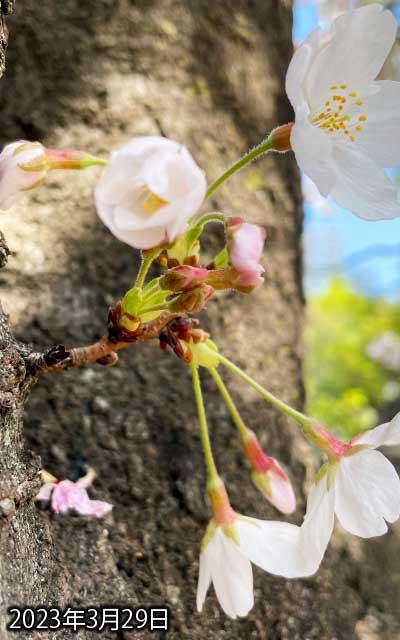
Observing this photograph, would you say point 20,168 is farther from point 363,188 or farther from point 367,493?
point 367,493

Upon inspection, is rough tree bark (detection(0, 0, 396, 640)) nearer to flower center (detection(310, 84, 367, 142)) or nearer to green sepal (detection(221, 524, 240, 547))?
green sepal (detection(221, 524, 240, 547))

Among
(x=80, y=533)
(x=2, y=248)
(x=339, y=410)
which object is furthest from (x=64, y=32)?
(x=339, y=410)

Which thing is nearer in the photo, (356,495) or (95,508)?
(356,495)

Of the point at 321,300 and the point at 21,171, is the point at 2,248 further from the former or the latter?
the point at 321,300

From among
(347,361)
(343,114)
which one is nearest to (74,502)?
(343,114)

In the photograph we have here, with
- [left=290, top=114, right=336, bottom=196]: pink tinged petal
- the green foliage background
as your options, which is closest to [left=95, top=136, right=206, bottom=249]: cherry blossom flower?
[left=290, top=114, right=336, bottom=196]: pink tinged petal

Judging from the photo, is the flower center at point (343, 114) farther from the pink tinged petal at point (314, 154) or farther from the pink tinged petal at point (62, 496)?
the pink tinged petal at point (62, 496)
